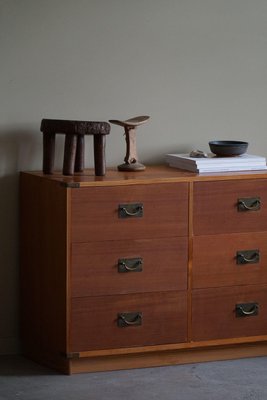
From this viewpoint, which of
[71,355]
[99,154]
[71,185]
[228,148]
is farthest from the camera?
[228,148]

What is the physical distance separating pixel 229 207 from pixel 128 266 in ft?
1.55

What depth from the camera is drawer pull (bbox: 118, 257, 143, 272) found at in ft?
13.8

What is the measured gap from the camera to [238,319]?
443 centimetres

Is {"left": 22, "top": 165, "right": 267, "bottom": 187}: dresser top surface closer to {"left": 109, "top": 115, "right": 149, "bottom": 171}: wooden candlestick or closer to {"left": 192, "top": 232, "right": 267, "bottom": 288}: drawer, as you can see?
{"left": 109, "top": 115, "right": 149, "bottom": 171}: wooden candlestick

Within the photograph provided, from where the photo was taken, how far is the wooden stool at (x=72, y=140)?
4.26m

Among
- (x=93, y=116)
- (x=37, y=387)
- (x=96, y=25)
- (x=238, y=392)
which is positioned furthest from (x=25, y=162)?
(x=238, y=392)

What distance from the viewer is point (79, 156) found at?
4.36 m

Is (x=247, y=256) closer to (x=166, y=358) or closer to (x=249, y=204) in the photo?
(x=249, y=204)

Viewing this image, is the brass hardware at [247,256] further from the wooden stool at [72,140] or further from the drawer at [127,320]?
the wooden stool at [72,140]

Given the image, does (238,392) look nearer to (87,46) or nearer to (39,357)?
(39,357)

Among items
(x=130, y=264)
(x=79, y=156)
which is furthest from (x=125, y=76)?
(x=130, y=264)

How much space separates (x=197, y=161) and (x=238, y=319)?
0.66 metres

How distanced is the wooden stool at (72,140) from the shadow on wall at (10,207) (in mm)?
151

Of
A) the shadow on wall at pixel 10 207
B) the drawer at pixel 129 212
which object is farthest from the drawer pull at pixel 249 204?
the shadow on wall at pixel 10 207
